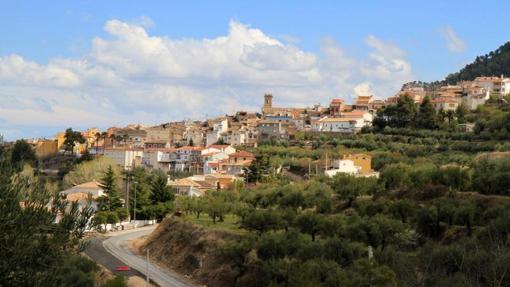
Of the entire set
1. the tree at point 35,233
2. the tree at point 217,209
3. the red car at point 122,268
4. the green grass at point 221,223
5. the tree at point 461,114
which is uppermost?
the tree at point 461,114

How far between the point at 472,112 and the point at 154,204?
2060 inches

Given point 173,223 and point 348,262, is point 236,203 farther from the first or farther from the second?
point 348,262

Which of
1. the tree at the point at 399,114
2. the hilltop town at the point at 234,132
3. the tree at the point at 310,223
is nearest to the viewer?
the tree at the point at 310,223

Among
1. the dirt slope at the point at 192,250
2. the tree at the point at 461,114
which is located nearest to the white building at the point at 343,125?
the tree at the point at 461,114

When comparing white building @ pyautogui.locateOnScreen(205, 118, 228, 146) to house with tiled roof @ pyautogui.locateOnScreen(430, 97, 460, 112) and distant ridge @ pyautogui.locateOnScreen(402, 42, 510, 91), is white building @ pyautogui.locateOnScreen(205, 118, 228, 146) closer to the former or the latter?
house with tiled roof @ pyautogui.locateOnScreen(430, 97, 460, 112)

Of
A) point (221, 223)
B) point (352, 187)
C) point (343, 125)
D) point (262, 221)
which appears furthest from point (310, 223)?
point (343, 125)

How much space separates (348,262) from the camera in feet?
106

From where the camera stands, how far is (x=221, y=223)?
54375mm

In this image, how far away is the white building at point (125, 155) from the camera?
114m

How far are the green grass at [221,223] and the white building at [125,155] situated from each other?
52.1m

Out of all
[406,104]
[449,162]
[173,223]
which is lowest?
[173,223]

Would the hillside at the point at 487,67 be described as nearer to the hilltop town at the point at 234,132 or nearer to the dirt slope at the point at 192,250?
the hilltop town at the point at 234,132

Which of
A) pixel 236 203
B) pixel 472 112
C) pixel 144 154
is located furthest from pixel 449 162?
→ pixel 144 154

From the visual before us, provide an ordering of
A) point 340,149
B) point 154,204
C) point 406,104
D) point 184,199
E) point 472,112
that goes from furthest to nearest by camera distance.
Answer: point 472,112
point 406,104
point 340,149
point 154,204
point 184,199
